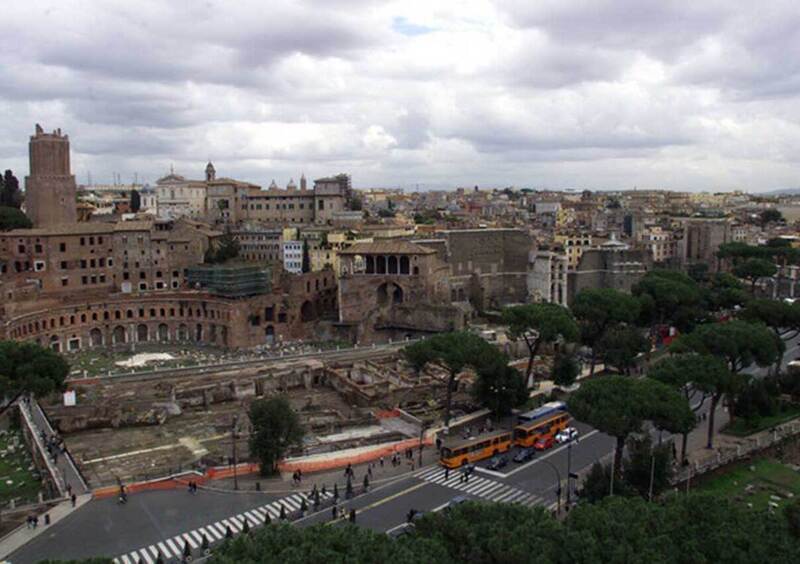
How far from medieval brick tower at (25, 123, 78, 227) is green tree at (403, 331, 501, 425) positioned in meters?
73.3

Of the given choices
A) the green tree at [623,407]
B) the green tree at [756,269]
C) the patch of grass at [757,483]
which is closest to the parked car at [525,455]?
the green tree at [623,407]

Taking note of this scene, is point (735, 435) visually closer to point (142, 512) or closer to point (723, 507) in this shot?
point (723, 507)

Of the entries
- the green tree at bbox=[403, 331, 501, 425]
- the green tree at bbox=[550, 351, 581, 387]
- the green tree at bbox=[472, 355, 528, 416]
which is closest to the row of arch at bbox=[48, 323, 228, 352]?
the green tree at bbox=[403, 331, 501, 425]

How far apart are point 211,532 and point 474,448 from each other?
15454mm

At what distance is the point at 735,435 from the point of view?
46.3 m

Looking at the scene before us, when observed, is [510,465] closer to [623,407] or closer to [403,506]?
[403,506]

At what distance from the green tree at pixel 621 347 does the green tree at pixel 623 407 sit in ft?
72.1

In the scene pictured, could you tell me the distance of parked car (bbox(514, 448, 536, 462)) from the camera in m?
41.3

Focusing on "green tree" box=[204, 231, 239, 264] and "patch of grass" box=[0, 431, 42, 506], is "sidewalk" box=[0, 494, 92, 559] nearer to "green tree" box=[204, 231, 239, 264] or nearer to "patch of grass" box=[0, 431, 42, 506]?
"patch of grass" box=[0, 431, 42, 506]

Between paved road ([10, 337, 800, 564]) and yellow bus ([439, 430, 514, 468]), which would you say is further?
yellow bus ([439, 430, 514, 468])

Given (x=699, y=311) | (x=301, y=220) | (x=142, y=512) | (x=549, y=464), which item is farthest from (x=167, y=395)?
(x=301, y=220)

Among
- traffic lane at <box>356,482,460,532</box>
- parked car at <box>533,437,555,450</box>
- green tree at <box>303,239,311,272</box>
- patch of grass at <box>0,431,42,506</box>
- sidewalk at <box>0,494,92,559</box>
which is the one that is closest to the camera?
sidewalk at <box>0,494,92,559</box>

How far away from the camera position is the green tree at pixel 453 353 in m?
47.8

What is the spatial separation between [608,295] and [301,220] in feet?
228
